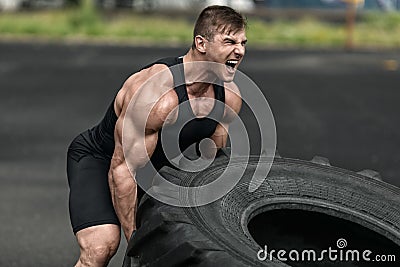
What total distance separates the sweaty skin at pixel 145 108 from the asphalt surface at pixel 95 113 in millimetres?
1422

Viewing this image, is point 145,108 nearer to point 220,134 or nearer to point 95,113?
point 220,134

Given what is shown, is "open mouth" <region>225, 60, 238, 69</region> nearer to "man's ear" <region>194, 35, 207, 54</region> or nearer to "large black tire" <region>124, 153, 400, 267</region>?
"man's ear" <region>194, 35, 207, 54</region>

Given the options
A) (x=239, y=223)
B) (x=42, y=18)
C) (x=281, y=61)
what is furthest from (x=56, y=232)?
(x=42, y=18)

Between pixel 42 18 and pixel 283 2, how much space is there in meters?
7.00

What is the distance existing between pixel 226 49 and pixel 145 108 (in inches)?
18.7

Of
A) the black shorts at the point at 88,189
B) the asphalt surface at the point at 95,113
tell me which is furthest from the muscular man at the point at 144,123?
the asphalt surface at the point at 95,113

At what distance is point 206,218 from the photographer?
3.15 m

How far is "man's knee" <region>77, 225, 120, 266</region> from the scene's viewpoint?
3625 millimetres

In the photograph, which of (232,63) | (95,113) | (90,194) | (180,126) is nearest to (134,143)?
(180,126)

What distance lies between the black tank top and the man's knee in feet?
1.32

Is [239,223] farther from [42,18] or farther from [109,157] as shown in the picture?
[42,18]

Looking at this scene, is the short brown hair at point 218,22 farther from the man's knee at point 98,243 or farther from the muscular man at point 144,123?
the man's knee at point 98,243

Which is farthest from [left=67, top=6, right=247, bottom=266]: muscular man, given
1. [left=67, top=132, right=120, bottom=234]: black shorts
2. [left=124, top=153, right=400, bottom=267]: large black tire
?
[left=124, top=153, right=400, bottom=267]: large black tire

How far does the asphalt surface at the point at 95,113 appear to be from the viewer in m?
5.71
